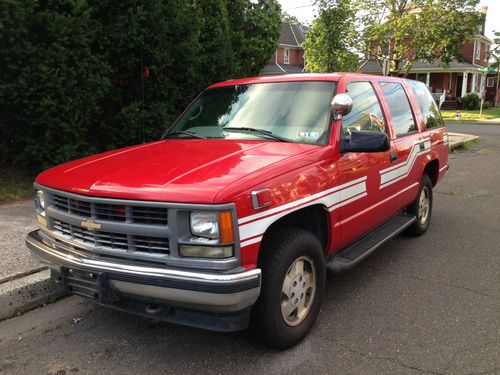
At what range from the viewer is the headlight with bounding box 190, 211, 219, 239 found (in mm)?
2502

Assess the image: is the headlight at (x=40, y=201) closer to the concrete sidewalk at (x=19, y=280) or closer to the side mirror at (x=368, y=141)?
the concrete sidewalk at (x=19, y=280)

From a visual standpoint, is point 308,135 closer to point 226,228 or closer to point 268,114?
point 268,114

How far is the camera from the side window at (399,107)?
4662 millimetres

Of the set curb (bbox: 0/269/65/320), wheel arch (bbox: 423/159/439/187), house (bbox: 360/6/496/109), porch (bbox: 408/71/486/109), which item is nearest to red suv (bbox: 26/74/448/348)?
curb (bbox: 0/269/65/320)

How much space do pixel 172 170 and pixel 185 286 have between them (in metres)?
0.77

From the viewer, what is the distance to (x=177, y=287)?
8.19 feet

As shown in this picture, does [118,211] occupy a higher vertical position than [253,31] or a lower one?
lower

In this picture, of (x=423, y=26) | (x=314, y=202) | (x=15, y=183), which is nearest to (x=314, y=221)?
(x=314, y=202)

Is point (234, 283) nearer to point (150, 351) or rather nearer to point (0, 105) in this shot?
point (150, 351)

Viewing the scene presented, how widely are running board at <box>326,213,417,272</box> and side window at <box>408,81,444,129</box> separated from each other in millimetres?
1357

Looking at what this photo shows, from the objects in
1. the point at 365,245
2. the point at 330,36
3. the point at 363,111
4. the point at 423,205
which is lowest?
the point at 423,205

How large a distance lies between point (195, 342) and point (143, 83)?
16.1ft

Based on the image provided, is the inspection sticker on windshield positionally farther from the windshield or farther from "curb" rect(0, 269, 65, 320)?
"curb" rect(0, 269, 65, 320)

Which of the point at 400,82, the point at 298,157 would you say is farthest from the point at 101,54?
the point at 298,157
